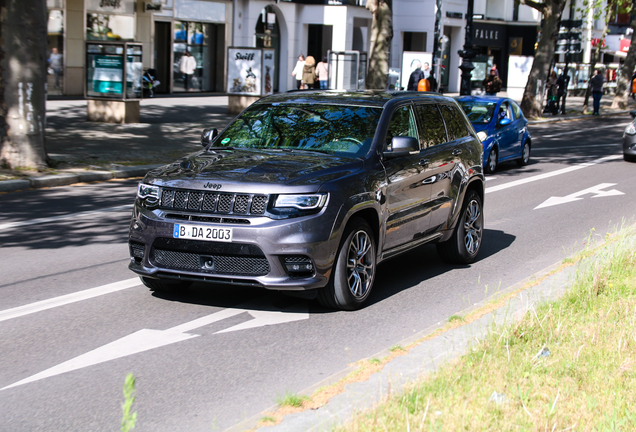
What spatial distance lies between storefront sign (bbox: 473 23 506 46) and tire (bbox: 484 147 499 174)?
38457 mm

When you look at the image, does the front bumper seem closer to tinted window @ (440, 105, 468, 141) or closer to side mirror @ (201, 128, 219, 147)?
side mirror @ (201, 128, 219, 147)

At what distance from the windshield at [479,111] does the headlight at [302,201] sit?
12.0m

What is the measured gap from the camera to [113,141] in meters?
18.8

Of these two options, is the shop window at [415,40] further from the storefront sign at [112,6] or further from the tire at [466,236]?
the tire at [466,236]

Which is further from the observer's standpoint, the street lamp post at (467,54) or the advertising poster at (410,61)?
the advertising poster at (410,61)

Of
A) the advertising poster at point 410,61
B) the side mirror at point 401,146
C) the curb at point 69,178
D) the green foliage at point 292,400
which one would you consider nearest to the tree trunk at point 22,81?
the curb at point 69,178

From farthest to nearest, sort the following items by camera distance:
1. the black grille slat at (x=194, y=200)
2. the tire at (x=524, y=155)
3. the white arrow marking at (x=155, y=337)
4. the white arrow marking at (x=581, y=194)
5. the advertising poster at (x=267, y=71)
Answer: the advertising poster at (x=267, y=71)
the tire at (x=524, y=155)
the white arrow marking at (x=581, y=194)
the black grille slat at (x=194, y=200)
the white arrow marking at (x=155, y=337)

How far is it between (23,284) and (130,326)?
1.72m

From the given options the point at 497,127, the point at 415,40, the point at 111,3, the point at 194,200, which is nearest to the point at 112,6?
the point at 111,3

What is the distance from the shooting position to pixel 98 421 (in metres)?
4.40

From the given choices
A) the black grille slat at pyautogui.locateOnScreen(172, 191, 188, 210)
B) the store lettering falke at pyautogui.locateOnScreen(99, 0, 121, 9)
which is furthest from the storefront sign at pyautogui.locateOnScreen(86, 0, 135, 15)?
the black grille slat at pyautogui.locateOnScreen(172, 191, 188, 210)

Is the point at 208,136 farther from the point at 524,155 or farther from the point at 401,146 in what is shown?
the point at 524,155

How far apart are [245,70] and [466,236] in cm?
1773

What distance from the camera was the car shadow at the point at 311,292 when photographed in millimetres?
6879
